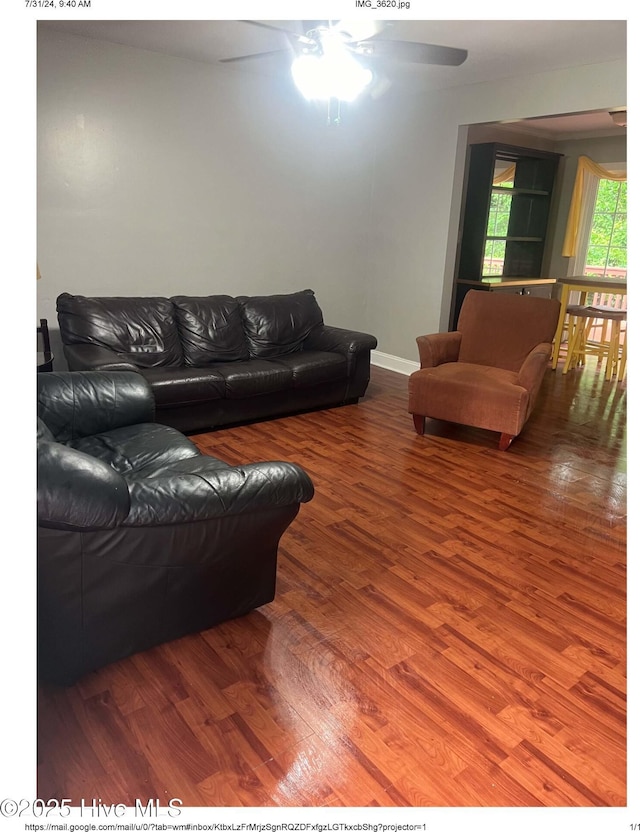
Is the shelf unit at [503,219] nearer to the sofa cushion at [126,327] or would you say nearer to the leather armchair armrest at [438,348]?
the leather armchair armrest at [438,348]

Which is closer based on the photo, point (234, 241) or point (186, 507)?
point (186, 507)

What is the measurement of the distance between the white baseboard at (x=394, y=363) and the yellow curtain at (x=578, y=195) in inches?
114

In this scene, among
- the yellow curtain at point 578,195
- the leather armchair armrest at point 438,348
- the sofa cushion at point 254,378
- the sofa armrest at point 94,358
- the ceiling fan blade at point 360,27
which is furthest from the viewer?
the yellow curtain at point 578,195

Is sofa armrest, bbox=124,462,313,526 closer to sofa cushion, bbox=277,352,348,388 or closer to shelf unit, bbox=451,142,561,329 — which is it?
sofa cushion, bbox=277,352,348,388

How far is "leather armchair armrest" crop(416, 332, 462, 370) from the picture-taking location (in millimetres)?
4457

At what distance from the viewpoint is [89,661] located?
1853mm

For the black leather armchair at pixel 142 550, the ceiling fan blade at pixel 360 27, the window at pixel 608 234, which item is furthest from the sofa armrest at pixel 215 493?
the window at pixel 608 234

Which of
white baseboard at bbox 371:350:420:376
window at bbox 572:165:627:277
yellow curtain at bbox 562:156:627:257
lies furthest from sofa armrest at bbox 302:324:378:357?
window at bbox 572:165:627:277

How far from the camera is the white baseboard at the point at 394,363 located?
19.5 feet

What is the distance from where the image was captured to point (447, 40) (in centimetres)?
376
